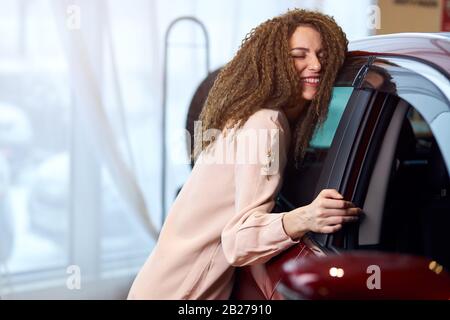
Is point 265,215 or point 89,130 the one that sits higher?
point 265,215

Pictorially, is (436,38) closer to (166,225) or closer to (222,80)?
(222,80)

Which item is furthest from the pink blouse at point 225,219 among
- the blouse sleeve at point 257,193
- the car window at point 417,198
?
the car window at point 417,198

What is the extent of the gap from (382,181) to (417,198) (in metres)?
0.04

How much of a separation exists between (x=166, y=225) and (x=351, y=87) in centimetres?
27

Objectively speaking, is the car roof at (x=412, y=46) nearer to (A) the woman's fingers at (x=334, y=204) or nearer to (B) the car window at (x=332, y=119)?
(B) the car window at (x=332, y=119)

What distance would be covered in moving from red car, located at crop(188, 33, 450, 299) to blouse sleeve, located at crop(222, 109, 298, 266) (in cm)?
4

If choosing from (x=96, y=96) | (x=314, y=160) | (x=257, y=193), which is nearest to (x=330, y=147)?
(x=314, y=160)

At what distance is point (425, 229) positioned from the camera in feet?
2.47

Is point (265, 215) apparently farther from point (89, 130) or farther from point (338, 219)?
point (89, 130)

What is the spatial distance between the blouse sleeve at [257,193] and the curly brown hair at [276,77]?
2 centimetres

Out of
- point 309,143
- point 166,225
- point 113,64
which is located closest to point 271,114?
point 309,143

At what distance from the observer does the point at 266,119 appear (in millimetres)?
776

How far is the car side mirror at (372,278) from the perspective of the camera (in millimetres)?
715

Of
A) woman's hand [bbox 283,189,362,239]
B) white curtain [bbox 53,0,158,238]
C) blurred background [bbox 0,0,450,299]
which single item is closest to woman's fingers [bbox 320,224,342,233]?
woman's hand [bbox 283,189,362,239]
